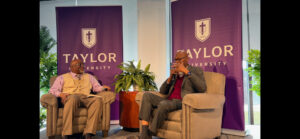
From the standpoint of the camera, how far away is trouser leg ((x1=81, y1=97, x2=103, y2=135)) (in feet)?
9.75

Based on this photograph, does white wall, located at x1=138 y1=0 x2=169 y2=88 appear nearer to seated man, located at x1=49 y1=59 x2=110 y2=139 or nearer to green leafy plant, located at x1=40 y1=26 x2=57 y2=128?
seated man, located at x1=49 y1=59 x2=110 y2=139

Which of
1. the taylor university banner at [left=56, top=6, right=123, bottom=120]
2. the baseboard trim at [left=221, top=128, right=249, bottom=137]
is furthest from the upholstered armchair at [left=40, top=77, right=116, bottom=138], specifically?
the baseboard trim at [left=221, top=128, right=249, bottom=137]

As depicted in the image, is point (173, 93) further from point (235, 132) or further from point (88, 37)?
point (88, 37)

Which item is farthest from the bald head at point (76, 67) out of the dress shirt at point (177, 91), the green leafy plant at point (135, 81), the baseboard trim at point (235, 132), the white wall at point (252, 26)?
the white wall at point (252, 26)

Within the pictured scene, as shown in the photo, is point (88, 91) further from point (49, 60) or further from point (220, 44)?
point (220, 44)

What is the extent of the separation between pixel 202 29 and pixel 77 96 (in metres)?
2.32

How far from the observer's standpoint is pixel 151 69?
15.4 ft

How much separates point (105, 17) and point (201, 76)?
2.52 m

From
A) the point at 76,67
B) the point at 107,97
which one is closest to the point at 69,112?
the point at 107,97

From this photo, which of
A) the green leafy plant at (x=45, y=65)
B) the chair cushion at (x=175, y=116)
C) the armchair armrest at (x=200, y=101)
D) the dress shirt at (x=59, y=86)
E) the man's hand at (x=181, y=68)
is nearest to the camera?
the armchair armrest at (x=200, y=101)

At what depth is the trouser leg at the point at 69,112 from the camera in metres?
2.86

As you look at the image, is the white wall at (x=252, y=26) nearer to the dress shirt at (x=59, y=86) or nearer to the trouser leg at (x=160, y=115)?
the trouser leg at (x=160, y=115)

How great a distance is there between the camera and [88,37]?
4.55 metres

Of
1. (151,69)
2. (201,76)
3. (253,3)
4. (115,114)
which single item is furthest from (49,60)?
(253,3)
